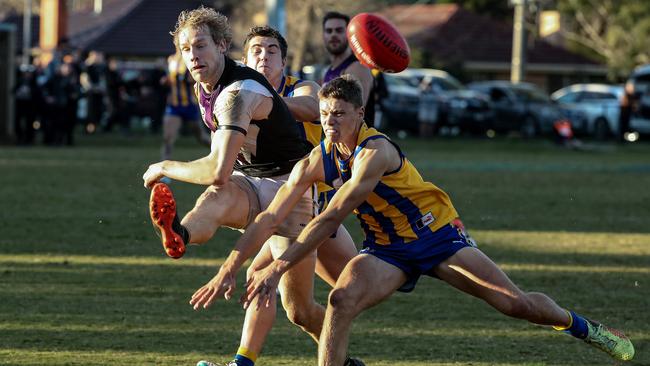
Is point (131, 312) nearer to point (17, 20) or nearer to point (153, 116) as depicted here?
point (153, 116)

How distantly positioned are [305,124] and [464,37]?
196 ft

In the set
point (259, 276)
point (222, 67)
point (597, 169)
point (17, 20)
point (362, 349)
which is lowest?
point (17, 20)

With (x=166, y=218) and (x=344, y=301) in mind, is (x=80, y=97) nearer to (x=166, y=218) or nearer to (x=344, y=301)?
(x=166, y=218)

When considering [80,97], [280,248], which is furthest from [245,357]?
[80,97]

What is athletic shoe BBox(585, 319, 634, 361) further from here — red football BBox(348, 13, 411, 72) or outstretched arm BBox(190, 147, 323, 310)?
red football BBox(348, 13, 411, 72)

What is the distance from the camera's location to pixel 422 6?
7200 cm

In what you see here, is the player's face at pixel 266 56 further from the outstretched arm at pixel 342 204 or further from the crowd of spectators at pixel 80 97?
the crowd of spectators at pixel 80 97

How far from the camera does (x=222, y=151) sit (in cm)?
649

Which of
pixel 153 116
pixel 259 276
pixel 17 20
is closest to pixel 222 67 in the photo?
pixel 259 276

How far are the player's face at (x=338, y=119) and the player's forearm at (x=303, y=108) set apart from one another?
36.2 inches

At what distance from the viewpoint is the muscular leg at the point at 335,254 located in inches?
284

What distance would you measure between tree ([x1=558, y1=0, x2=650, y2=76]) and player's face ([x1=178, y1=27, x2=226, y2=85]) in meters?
55.9

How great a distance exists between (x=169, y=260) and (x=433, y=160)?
1538 cm

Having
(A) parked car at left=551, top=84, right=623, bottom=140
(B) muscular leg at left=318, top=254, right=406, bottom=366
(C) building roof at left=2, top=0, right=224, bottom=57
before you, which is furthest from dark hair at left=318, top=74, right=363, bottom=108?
(C) building roof at left=2, top=0, right=224, bottom=57
